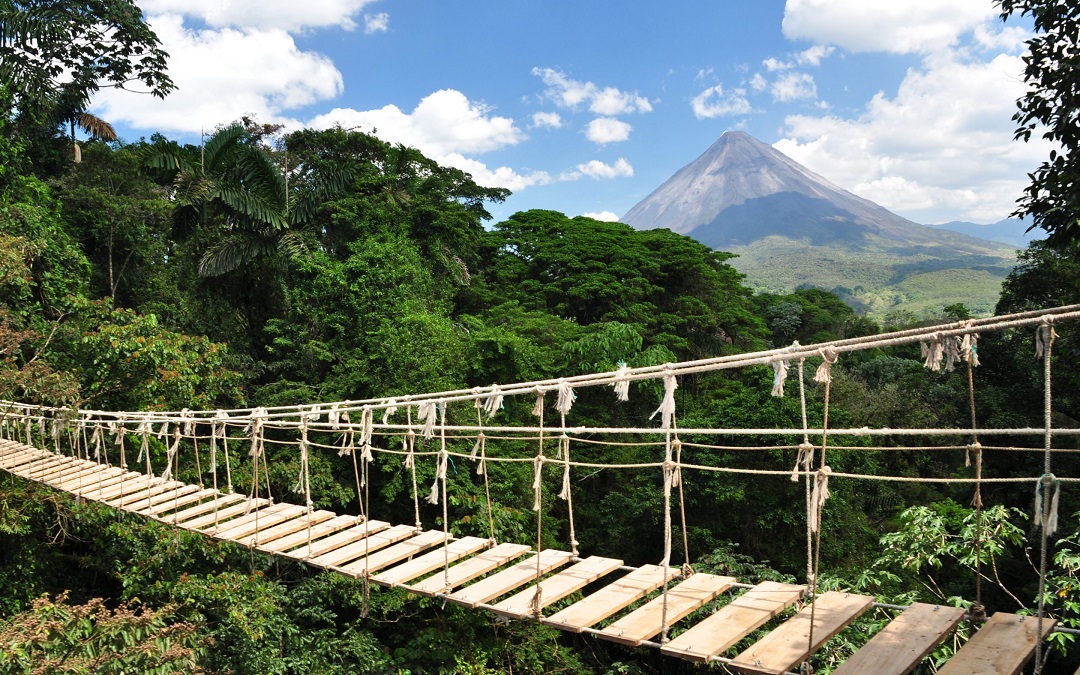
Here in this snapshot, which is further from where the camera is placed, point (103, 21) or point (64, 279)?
point (103, 21)

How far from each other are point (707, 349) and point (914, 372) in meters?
4.58

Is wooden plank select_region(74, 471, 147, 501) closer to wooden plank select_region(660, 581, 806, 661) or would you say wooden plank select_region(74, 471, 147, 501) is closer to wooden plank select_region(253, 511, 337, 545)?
wooden plank select_region(253, 511, 337, 545)

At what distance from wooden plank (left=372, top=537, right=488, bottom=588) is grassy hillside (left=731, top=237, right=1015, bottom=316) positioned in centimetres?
4759

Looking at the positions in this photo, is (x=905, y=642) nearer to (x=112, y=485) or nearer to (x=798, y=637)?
(x=798, y=637)

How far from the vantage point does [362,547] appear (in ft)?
12.1

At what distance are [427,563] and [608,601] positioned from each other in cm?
98

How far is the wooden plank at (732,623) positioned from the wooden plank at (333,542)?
1795 millimetres

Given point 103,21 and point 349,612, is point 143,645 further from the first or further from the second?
point 103,21

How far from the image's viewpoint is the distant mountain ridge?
64.1 meters

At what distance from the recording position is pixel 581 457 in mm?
10445

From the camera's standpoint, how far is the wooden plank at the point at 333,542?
3678mm

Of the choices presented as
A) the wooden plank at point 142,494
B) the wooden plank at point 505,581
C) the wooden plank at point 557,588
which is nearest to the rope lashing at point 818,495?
the wooden plank at point 557,588

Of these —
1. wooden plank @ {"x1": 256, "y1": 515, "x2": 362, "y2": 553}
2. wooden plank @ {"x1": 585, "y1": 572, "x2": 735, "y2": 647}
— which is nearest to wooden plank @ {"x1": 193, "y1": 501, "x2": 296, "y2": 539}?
wooden plank @ {"x1": 256, "y1": 515, "x2": 362, "y2": 553}

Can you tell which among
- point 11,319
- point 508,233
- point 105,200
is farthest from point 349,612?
point 508,233
